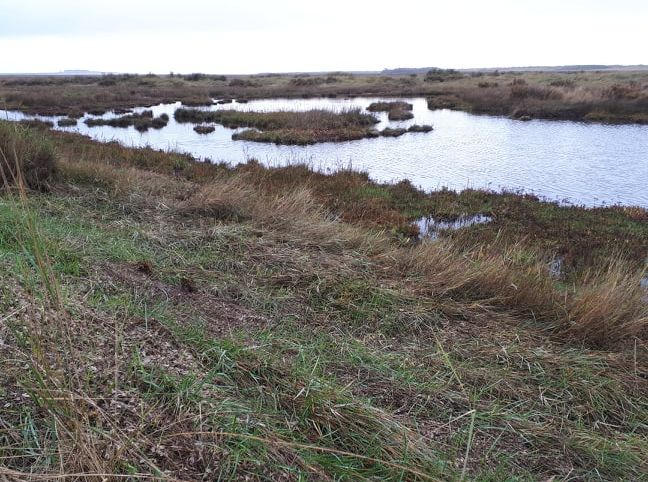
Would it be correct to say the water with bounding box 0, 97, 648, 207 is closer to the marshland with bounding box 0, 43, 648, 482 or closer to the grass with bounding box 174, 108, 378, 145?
the grass with bounding box 174, 108, 378, 145

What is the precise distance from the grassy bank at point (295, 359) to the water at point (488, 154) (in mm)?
11249

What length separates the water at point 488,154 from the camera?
56.1ft

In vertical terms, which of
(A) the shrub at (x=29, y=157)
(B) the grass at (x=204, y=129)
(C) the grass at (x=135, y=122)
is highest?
(C) the grass at (x=135, y=122)

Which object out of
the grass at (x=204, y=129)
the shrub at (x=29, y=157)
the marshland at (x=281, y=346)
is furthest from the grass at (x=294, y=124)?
the shrub at (x=29, y=157)

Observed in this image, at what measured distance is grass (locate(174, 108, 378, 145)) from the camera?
87.4ft

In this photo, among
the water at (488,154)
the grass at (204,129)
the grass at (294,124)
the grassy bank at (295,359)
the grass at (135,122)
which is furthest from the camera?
the grass at (135,122)

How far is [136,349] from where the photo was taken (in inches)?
113

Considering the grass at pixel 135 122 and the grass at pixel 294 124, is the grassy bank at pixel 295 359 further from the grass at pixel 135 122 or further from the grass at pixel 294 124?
the grass at pixel 135 122

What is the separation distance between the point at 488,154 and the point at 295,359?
21.4m

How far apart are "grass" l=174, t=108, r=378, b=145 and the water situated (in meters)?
1.13

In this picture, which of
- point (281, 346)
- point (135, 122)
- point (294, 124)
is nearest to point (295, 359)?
point (281, 346)

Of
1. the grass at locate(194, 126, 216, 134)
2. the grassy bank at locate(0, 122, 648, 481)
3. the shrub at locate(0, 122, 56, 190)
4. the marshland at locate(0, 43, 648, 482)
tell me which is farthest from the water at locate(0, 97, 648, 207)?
the grassy bank at locate(0, 122, 648, 481)

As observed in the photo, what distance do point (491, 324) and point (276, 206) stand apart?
4393 millimetres

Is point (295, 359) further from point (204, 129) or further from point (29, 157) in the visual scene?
point (204, 129)
